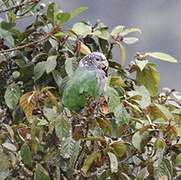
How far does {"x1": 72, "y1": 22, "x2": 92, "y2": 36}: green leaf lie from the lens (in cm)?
165

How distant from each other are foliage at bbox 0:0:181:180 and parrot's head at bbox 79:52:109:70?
43 mm

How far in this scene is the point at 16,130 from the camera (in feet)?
4.99

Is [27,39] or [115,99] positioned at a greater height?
[27,39]

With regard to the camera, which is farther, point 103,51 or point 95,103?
point 103,51

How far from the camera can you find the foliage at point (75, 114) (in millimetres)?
1390

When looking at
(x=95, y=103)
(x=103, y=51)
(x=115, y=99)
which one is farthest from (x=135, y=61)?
(x=95, y=103)

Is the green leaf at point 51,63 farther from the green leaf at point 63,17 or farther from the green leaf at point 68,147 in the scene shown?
the green leaf at point 68,147

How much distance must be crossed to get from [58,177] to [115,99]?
0.34 meters

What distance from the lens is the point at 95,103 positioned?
53.1 inches

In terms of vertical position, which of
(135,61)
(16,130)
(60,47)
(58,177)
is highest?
(60,47)

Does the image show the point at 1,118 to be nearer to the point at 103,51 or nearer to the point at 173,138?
the point at 103,51

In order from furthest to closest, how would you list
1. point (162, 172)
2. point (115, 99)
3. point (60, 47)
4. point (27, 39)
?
point (27, 39)
point (60, 47)
point (115, 99)
point (162, 172)

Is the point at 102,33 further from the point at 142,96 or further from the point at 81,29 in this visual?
the point at 142,96

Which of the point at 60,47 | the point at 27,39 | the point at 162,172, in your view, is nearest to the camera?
the point at 162,172
